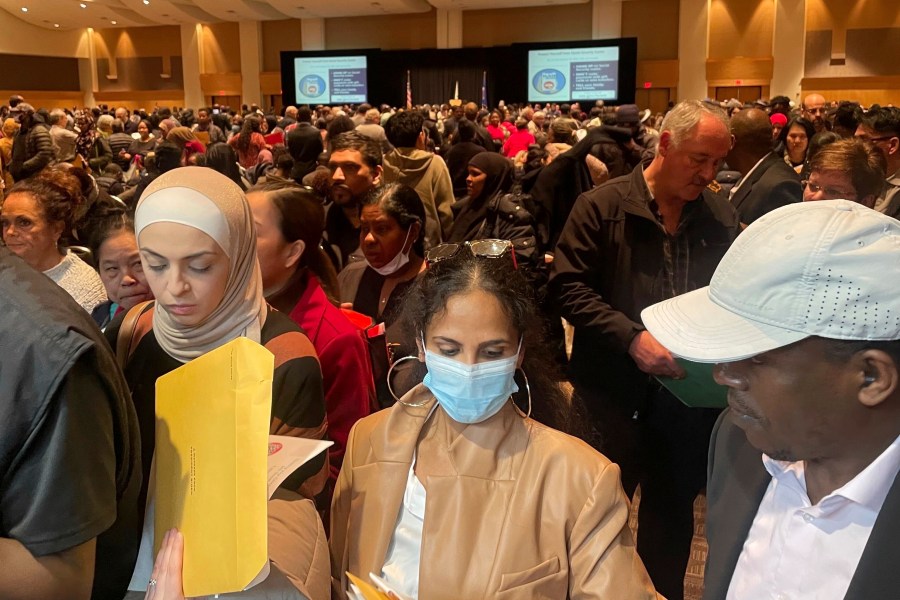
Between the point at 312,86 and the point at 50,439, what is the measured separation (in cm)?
2756

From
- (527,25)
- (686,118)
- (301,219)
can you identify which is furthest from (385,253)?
(527,25)

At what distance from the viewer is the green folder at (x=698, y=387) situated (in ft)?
7.49

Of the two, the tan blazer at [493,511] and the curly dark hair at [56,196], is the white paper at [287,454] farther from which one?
the curly dark hair at [56,196]

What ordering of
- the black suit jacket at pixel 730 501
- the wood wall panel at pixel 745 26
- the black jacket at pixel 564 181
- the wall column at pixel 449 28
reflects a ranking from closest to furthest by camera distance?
1. the black suit jacket at pixel 730 501
2. the black jacket at pixel 564 181
3. the wood wall panel at pixel 745 26
4. the wall column at pixel 449 28

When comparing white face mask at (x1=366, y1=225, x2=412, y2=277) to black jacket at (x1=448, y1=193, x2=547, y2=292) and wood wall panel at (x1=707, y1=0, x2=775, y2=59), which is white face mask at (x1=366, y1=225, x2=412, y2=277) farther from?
wood wall panel at (x1=707, y1=0, x2=775, y2=59)

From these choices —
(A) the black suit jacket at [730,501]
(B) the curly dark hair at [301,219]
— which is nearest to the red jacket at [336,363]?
(B) the curly dark hair at [301,219]

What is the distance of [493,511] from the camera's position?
171cm

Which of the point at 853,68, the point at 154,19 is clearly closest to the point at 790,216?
the point at 853,68

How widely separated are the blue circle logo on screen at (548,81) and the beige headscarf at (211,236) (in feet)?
81.0

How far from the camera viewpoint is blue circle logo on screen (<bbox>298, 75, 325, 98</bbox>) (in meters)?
27.2

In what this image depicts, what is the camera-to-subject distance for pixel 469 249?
2.05 m

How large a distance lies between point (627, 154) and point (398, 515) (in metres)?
4.07

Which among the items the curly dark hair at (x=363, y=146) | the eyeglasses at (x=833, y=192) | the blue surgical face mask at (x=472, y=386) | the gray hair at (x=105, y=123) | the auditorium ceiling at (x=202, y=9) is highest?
the auditorium ceiling at (x=202, y=9)

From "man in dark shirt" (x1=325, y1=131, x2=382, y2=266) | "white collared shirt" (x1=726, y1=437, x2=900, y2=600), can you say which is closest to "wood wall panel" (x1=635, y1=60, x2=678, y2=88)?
"man in dark shirt" (x1=325, y1=131, x2=382, y2=266)
